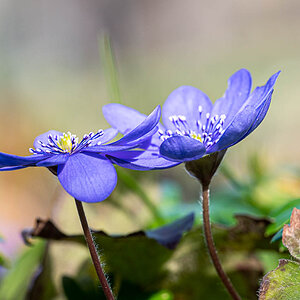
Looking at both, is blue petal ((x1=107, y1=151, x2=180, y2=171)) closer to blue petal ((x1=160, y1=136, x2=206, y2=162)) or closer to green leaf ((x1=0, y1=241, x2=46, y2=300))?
blue petal ((x1=160, y1=136, x2=206, y2=162))

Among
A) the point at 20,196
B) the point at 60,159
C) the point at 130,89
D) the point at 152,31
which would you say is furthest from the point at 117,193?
the point at 152,31

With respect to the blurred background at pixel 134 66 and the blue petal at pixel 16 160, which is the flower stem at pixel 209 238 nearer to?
the blue petal at pixel 16 160

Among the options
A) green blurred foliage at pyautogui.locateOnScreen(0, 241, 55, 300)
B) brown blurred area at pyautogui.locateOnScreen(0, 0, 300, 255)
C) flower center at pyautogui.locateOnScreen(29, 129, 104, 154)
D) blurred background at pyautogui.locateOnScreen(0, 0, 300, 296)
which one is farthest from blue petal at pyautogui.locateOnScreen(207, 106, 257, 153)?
brown blurred area at pyautogui.locateOnScreen(0, 0, 300, 255)

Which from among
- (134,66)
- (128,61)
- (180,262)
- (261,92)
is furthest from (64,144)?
(128,61)

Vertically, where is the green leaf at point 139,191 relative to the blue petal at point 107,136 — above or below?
below

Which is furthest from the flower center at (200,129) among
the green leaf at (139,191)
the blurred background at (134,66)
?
the blurred background at (134,66)

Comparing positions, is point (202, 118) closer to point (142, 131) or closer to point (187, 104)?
point (187, 104)

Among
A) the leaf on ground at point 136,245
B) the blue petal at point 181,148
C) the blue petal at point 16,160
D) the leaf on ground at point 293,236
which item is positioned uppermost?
the blue petal at point 16,160
